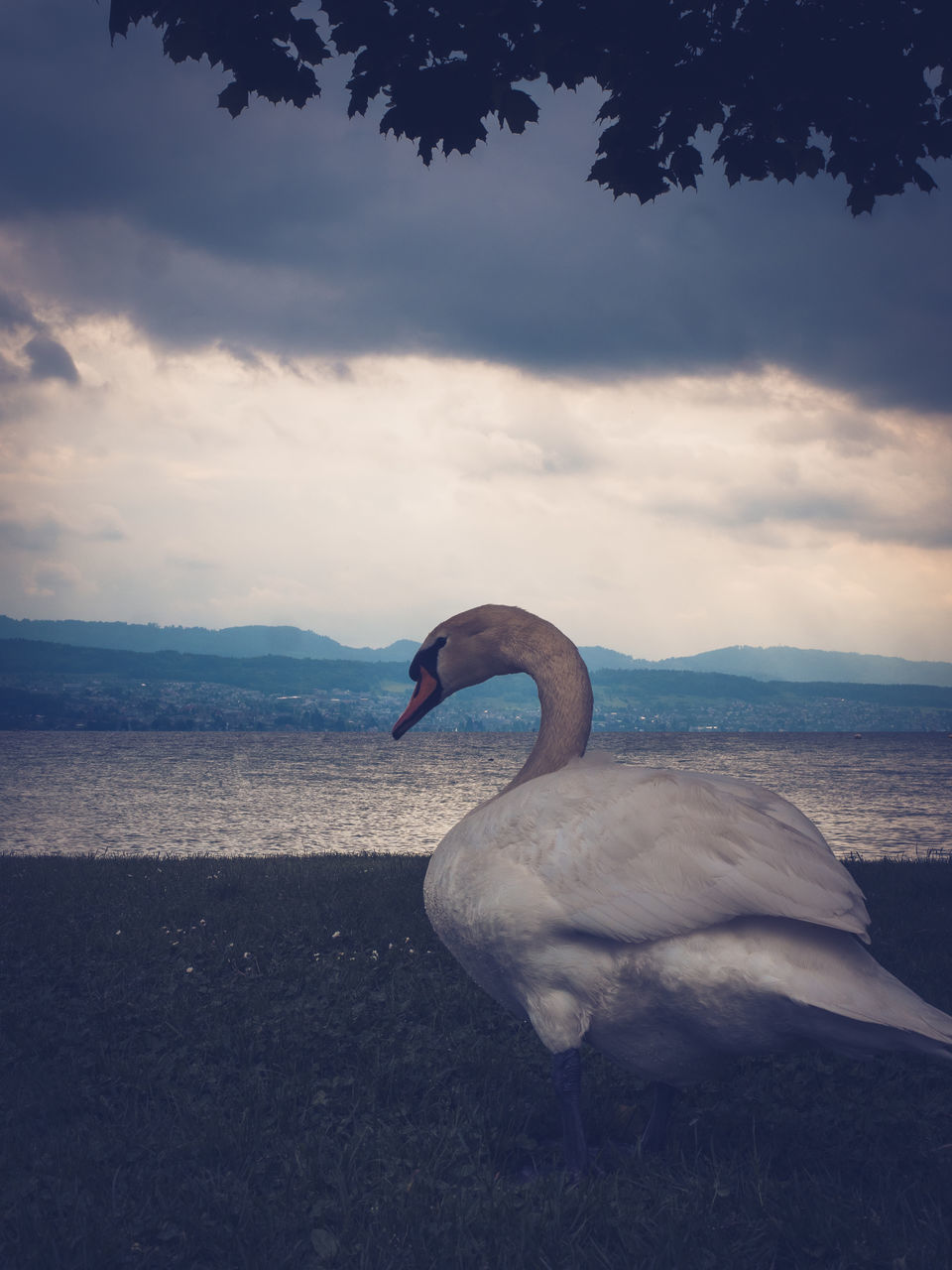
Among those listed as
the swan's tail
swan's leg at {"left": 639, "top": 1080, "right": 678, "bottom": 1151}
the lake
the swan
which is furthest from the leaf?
the lake

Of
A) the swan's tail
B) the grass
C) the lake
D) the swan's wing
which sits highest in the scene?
the swan's wing

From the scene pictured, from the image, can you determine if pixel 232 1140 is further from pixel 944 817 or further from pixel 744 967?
pixel 944 817

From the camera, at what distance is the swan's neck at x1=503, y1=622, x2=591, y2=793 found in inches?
224

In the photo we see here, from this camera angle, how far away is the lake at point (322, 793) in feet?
96.9

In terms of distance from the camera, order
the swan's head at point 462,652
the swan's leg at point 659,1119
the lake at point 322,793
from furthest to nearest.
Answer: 1. the lake at point 322,793
2. the swan's head at point 462,652
3. the swan's leg at point 659,1119

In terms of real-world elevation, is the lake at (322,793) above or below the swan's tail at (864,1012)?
below

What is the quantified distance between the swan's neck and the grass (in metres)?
Result: 2.01

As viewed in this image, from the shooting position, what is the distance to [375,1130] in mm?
5148

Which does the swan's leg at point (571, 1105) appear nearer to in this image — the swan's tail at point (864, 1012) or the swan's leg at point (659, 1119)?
the swan's leg at point (659, 1119)

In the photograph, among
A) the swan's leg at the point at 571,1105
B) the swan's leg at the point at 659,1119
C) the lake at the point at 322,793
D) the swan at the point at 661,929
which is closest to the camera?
the swan at the point at 661,929

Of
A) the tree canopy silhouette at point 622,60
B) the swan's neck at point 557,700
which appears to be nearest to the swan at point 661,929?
the swan's neck at point 557,700

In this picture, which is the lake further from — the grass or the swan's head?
the swan's head

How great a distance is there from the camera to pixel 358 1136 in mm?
4977

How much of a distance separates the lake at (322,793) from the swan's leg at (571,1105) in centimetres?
1840
